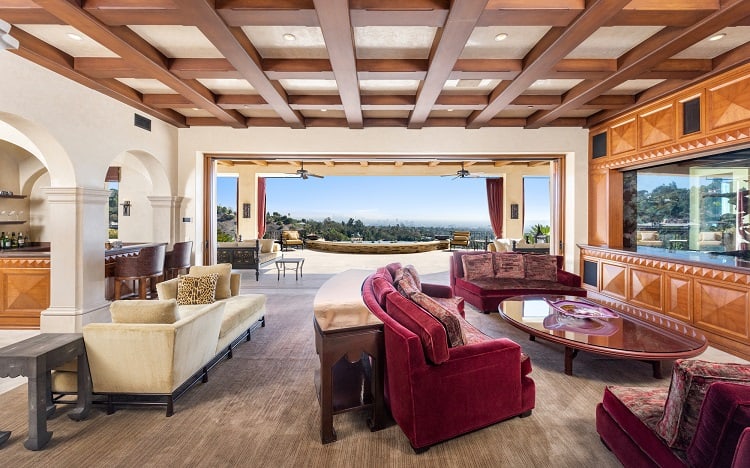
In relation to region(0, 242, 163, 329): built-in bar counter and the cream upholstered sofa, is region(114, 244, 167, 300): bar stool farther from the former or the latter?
the cream upholstered sofa

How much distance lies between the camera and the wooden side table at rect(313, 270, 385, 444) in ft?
6.66

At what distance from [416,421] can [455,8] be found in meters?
2.79

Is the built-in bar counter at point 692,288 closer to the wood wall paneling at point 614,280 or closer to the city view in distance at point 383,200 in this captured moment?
the wood wall paneling at point 614,280

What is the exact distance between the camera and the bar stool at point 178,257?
5.55 metres

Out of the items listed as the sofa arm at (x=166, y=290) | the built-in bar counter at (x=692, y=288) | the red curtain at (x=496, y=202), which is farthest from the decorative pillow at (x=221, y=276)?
the red curtain at (x=496, y=202)

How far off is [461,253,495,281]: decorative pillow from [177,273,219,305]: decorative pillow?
360 cm

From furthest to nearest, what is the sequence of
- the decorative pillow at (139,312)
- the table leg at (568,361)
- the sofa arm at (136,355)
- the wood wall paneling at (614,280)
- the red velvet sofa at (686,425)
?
the wood wall paneling at (614,280), the table leg at (568,361), the decorative pillow at (139,312), the sofa arm at (136,355), the red velvet sofa at (686,425)

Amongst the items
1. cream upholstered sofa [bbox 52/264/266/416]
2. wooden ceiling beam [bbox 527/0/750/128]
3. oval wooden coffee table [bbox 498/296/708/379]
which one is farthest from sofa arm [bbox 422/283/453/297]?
wooden ceiling beam [bbox 527/0/750/128]

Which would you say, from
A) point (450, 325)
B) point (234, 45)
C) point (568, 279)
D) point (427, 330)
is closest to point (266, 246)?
point (234, 45)

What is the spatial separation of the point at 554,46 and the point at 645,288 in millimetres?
3385

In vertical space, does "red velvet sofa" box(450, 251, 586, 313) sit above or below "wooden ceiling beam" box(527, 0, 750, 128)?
below

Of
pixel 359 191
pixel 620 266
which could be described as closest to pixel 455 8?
pixel 620 266

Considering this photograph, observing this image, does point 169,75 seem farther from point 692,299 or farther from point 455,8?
point 692,299

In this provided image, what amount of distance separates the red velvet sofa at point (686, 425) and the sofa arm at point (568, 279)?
3220mm
